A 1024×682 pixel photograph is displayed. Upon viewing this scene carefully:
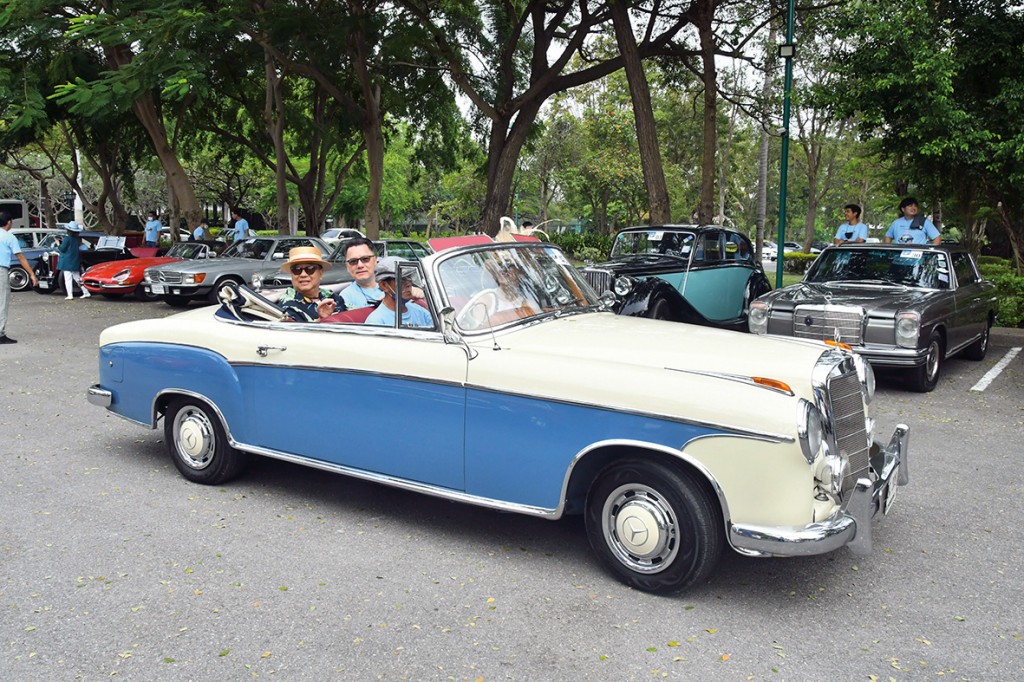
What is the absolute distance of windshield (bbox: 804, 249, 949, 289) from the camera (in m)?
9.84

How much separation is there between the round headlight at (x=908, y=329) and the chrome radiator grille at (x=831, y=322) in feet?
1.17

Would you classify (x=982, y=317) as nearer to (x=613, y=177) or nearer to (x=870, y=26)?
(x=870, y=26)

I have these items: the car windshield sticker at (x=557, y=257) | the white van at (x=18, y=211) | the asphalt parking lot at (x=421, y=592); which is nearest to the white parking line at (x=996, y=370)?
the asphalt parking lot at (x=421, y=592)

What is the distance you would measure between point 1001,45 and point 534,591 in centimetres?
1258

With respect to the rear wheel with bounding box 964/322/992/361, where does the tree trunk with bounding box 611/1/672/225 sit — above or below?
above

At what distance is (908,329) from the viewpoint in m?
8.70

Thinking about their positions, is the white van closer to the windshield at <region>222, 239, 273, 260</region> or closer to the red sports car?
the red sports car

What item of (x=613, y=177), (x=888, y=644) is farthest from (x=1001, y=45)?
(x=613, y=177)

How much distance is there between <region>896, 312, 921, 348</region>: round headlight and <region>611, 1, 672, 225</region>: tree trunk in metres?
6.47

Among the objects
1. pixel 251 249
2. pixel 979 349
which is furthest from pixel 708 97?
pixel 251 249

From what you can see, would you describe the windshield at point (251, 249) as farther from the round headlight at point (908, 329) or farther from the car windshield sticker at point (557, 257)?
the car windshield sticker at point (557, 257)

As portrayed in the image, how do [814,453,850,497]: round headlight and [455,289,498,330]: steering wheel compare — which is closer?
[814,453,850,497]: round headlight

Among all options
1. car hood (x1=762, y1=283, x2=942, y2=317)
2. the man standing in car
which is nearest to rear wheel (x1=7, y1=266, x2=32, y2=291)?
the man standing in car

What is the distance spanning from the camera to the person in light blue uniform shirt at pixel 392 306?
4.82 meters
